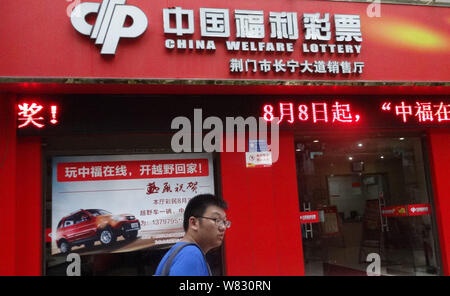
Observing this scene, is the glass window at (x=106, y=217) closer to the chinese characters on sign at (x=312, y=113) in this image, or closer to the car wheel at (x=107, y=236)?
the car wheel at (x=107, y=236)

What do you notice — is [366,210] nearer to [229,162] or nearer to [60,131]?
[229,162]

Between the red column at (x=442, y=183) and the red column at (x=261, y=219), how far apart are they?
2.40 meters

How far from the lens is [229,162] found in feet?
21.3

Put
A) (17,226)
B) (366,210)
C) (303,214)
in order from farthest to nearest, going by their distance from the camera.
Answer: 1. (366,210)
2. (303,214)
3. (17,226)

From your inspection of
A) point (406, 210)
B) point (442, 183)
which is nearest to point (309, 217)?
point (406, 210)

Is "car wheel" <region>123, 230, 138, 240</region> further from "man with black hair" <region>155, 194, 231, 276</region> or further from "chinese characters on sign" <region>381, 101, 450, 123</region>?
"chinese characters on sign" <region>381, 101, 450, 123</region>

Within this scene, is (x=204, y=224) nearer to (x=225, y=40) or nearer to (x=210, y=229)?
(x=210, y=229)

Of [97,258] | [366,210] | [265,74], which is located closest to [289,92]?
[265,74]

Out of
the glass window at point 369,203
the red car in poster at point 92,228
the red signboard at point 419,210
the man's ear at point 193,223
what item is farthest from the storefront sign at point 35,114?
the red signboard at point 419,210

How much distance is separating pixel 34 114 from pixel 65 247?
1885mm

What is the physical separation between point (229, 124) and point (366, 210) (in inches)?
109

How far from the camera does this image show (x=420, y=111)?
280 inches

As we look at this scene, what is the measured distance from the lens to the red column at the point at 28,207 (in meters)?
5.71

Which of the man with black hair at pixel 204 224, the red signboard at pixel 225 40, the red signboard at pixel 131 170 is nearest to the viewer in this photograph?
the man with black hair at pixel 204 224
